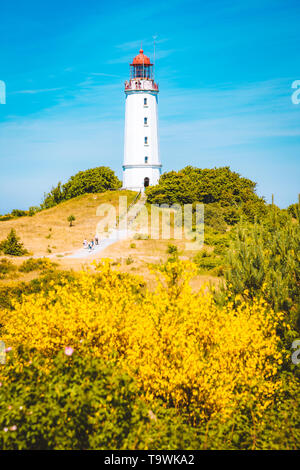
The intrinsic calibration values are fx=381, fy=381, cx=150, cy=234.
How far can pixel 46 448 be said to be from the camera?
18.9 ft

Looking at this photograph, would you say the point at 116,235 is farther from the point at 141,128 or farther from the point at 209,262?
the point at 141,128

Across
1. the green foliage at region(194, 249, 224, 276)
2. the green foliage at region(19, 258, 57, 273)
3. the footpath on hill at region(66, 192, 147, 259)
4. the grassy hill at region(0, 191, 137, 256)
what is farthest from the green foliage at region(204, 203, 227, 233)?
the green foliage at region(19, 258, 57, 273)

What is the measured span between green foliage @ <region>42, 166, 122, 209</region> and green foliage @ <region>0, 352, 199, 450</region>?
186 ft

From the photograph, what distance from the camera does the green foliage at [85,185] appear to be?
62.7m

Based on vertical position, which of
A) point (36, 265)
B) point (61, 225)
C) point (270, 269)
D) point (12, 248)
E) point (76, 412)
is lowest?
point (76, 412)

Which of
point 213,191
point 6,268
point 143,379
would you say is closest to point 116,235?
point 6,268

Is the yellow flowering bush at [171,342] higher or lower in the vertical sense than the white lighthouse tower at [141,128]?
lower

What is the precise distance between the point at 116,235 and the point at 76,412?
123ft

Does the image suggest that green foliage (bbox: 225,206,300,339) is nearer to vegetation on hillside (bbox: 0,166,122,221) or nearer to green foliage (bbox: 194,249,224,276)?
green foliage (bbox: 194,249,224,276)

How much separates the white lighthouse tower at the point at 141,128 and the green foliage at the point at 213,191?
291cm

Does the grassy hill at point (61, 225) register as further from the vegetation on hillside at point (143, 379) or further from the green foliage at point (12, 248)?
the vegetation on hillside at point (143, 379)

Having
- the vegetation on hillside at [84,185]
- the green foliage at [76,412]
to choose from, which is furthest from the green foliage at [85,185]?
the green foliage at [76,412]

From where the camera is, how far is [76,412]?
19.1ft

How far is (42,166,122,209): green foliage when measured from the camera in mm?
62719
